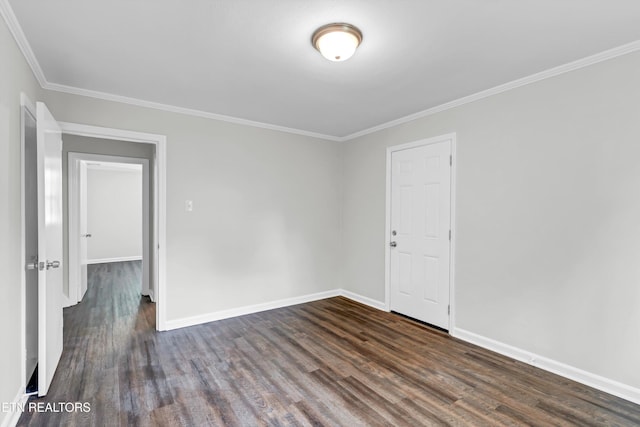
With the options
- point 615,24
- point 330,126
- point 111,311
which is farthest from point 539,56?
point 111,311

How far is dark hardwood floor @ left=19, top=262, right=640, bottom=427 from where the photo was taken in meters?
2.03

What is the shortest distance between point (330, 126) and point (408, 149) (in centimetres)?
109

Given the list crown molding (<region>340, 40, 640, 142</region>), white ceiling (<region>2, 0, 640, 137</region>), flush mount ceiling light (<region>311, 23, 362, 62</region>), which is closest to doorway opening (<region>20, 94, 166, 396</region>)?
white ceiling (<region>2, 0, 640, 137</region>)

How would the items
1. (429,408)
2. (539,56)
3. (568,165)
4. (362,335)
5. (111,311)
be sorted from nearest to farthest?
(429,408) → (539,56) → (568,165) → (362,335) → (111,311)

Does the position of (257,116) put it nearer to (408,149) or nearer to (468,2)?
(408,149)

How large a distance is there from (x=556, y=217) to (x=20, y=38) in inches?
159

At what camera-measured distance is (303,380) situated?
8.07ft

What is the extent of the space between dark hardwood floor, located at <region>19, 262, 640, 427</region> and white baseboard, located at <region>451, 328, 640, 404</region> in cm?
7

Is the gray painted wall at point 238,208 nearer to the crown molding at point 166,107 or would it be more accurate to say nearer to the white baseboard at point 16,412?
the crown molding at point 166,107

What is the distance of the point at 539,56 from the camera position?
2328 millimetres

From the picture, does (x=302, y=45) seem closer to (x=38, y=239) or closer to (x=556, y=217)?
(x=38, y=239)

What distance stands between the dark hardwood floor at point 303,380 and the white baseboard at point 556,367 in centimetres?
7

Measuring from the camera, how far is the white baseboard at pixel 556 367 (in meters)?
2.21

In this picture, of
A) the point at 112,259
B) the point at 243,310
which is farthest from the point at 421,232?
the point at 112,259
